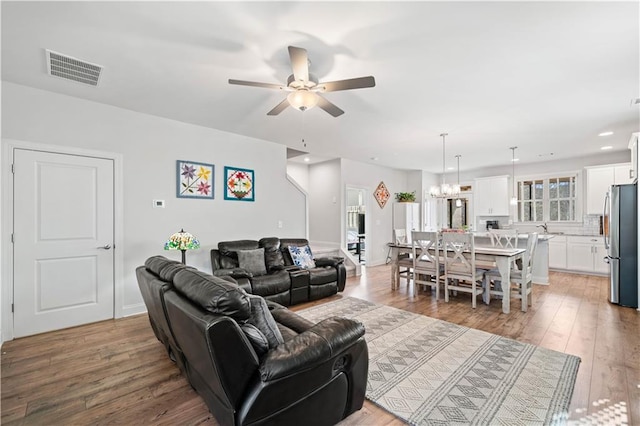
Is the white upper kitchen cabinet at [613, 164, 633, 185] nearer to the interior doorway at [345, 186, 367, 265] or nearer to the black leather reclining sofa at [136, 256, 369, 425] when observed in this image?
the interior doorway at [345, 186, 367, 265]

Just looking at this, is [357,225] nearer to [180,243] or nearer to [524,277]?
[524,277]

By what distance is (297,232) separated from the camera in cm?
581

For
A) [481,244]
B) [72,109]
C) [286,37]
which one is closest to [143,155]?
[72,109]

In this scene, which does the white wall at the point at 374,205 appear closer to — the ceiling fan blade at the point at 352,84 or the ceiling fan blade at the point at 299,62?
the ceiling fan blade at the point at 352,84

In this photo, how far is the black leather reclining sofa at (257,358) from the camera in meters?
1.40

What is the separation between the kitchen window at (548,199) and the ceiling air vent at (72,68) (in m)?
8.96

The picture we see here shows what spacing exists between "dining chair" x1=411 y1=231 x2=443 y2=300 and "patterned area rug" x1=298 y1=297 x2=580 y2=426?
1189 mm

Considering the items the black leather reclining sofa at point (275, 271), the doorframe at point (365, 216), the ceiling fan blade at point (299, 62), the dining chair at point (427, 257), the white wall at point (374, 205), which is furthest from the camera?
the white wall at point (374, 205)

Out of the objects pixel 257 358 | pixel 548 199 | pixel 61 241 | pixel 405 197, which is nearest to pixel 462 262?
pixel 257 358

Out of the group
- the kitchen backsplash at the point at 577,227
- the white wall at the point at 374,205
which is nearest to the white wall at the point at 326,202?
the white wall at the point at 374,205

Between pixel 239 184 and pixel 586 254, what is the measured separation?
24.2 ft

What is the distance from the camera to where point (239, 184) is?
16.3 feet

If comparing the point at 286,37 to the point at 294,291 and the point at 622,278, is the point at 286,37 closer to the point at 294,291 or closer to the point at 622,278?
the point at 294,291

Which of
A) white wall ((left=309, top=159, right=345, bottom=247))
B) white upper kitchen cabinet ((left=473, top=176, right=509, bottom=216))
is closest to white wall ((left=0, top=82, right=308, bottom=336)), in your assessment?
white wall ((left=309, top=159, right=345, bottom=247))
